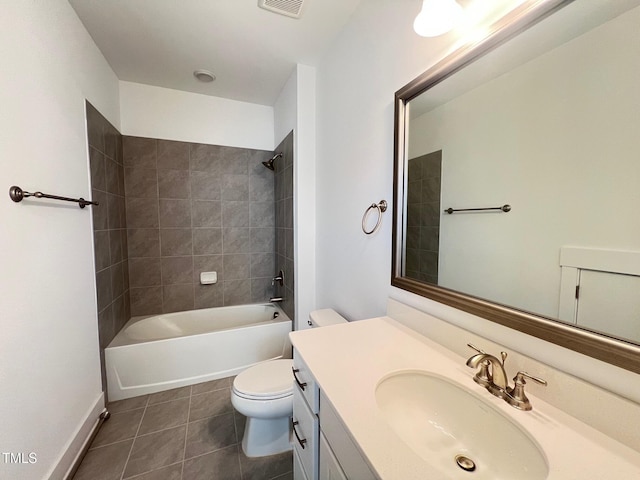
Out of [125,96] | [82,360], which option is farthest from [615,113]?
[125,96]

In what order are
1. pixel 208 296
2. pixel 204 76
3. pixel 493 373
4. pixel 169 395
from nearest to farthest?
pixel 493 373 < pixel 169 395 < pixel 204 76 < pixel 208 296

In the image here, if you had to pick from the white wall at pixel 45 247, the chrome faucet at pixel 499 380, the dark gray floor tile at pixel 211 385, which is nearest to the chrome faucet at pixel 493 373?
the chrome faucet at pixel 499 380

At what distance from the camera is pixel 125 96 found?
2.36 m

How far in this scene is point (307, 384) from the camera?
90cm

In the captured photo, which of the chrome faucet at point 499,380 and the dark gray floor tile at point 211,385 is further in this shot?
the dark gray floor tile at point 211,385

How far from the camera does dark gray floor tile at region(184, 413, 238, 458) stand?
1.51 metres

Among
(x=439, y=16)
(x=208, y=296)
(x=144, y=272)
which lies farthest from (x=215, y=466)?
(x=439, y=16)

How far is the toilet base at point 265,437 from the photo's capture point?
4.83 feet

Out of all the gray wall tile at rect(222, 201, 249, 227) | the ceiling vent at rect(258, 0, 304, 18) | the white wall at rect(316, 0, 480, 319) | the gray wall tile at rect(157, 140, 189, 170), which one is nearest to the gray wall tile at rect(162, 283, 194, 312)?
the gray wall tile at rect(222, 201, 249, 227)

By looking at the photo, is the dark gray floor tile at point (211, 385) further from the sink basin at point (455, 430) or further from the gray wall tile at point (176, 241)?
the sink basin at point (455, 430)

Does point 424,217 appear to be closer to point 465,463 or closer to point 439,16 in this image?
point 439,16

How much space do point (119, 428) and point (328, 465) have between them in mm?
1726

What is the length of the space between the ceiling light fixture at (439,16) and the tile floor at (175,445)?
82.9 inches

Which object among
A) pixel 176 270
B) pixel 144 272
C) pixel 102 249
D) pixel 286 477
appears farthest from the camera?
pixel 176 270
